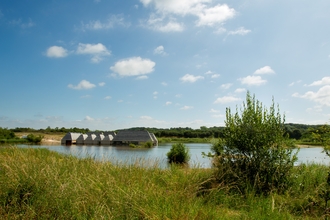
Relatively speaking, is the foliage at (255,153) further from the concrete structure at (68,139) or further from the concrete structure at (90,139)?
the concrete structure at (90,139)

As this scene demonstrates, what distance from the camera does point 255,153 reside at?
22.7ft

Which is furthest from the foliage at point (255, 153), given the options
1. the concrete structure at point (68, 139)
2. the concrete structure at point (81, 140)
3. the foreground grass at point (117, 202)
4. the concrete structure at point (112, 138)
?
the concrete structure at point (81, 140)

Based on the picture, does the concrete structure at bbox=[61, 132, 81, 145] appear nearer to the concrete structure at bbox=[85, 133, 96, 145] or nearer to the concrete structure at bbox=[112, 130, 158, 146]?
the concrete structure at bbox=[85, 133, 96, 145]

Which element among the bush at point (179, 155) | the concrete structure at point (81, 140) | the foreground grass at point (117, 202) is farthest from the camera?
the concrete structure at point (81, 140)

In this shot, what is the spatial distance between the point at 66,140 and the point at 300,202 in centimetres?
5538

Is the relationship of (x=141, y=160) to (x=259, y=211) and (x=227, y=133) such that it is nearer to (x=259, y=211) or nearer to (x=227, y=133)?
(x=227, y=133)

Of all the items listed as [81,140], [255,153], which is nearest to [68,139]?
[81,140]

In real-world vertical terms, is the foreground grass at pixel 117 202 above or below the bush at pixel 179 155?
above

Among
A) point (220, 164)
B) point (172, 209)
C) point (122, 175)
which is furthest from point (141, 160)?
point (172, 209)

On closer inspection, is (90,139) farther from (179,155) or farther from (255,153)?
(255,153)

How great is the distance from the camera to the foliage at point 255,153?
21.3 ft

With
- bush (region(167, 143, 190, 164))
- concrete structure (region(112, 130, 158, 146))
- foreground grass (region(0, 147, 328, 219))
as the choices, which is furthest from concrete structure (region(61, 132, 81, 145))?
foreground grass (region(0, 147, 328, 219))

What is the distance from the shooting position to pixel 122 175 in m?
6.11

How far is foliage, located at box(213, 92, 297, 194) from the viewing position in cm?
649
